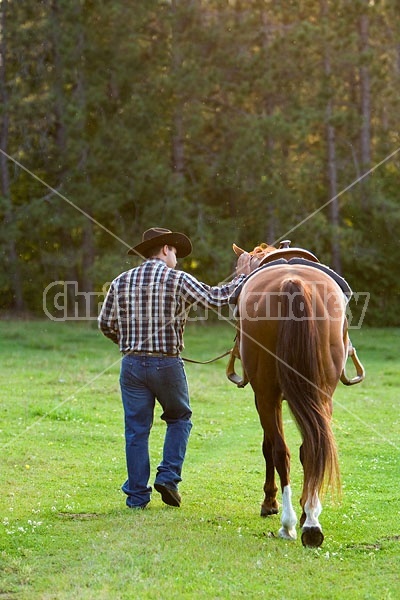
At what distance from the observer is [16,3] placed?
1037 inches

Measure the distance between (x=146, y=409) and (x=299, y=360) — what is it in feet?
4.84

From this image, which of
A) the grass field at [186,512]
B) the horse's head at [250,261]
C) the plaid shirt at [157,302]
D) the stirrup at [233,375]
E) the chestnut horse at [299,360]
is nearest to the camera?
the grass field at [186,512]

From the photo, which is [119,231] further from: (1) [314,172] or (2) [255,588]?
(2) [255,588]

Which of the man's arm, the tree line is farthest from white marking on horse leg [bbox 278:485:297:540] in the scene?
the tree line

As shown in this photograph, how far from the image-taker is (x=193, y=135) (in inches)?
1029

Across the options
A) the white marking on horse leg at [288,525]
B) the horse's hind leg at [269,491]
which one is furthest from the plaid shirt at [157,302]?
the white marking on horse leg at [288,525]

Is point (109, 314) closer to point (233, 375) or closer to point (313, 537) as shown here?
point (233, 375)

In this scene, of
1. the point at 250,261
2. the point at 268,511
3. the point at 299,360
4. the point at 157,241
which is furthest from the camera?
the point at 250,261

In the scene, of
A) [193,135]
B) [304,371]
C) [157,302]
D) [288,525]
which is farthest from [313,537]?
[193,135]

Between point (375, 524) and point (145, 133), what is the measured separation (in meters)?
21.4

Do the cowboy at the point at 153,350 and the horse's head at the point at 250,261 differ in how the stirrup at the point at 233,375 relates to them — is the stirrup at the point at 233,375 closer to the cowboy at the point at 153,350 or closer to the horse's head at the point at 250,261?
the cowboy at the point at 153,350

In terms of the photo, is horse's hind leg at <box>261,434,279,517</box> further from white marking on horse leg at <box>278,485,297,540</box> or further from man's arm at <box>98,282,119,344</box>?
man's arm at <box>98,282,119,344</box>

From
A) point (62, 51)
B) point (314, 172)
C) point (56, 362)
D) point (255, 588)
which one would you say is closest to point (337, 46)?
point (314, 172)

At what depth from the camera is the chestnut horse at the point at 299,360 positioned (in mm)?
5832
